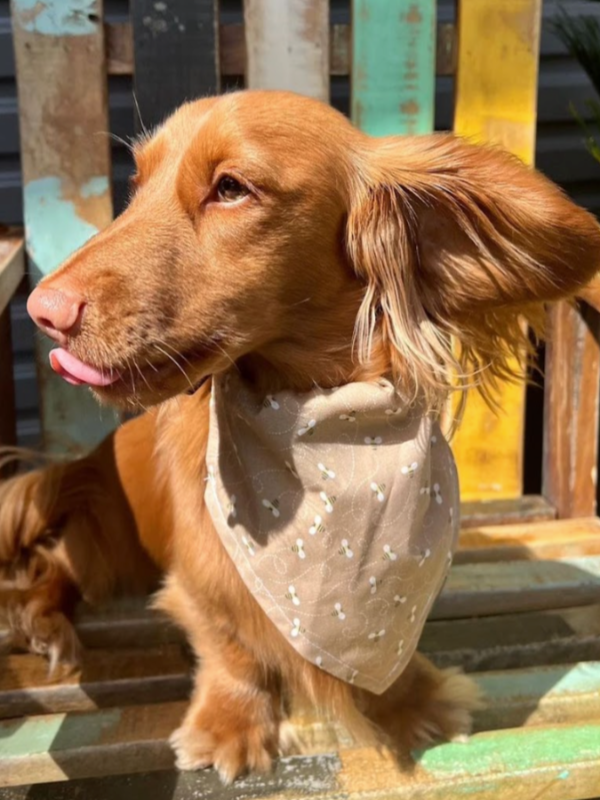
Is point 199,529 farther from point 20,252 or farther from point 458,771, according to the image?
point 20,252

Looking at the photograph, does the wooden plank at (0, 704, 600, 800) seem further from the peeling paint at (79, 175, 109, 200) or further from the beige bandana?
the peeling paint at (79, 175, 109, 200)

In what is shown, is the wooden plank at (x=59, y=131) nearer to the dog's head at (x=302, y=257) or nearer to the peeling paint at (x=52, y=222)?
the peeling paint at (x=52, y=222)

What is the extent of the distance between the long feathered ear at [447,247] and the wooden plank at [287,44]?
689mm

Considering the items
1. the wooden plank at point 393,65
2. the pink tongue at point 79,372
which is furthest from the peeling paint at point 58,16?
the pink tongue at point 79,372

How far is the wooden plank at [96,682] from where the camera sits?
1393 millimetres

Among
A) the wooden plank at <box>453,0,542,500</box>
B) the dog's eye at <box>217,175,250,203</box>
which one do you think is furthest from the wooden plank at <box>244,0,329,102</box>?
the dog's eye at <box>217,175,250,203</box>

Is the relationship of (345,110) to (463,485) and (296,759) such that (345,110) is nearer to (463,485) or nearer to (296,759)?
(463,485)

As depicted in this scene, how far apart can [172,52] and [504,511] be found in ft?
4.00

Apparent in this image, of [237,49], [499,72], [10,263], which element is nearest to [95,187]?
[10,263]

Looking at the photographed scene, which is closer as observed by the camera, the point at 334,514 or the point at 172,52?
the point at 334,514

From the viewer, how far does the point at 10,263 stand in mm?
1597

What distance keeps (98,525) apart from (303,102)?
3.01 feet

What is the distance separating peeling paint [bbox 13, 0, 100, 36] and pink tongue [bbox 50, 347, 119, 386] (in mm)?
1001

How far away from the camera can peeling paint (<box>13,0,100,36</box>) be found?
66.1 inches
